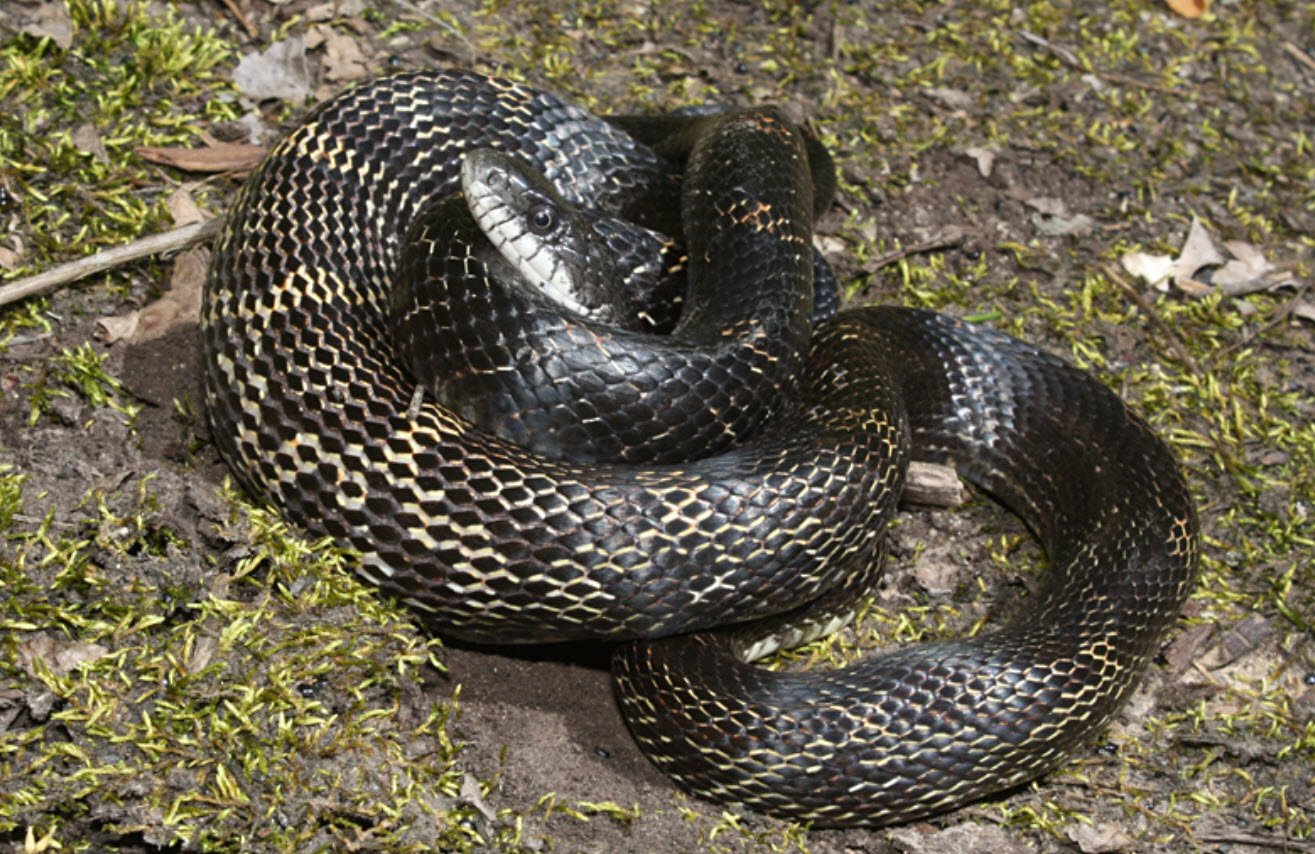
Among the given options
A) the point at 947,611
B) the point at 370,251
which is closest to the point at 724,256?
the point at 370,251

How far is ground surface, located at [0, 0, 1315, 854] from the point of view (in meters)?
5.01

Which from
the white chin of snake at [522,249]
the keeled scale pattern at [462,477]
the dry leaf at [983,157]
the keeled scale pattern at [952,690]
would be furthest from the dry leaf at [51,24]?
the dry leaf at [983,157]

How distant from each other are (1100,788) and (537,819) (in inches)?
103

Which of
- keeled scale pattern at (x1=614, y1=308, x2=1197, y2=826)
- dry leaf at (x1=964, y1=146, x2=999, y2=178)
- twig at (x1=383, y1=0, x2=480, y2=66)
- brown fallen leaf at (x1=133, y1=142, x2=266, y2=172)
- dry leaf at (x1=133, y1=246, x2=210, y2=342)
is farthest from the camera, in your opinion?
dry leaf at (x1=964, y1=146, x2=999, y2=178)

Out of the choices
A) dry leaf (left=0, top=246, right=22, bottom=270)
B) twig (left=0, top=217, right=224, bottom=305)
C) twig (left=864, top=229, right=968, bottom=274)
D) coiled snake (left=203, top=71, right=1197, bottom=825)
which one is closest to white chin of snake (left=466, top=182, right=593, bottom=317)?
coiled snake (left=203, top=71, right=1197, bottom=825)

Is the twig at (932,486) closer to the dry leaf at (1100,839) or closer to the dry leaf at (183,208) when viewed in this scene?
the dry leaf at (1100,839)

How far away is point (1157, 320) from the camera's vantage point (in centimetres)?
814

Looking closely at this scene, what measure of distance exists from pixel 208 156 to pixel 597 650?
3584 millimetres

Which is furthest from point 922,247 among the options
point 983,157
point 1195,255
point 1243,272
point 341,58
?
point 341,58

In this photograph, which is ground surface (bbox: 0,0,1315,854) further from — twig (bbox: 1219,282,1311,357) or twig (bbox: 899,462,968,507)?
twig (bbox: 899,462,968,507)

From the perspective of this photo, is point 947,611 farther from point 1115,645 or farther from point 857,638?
point 1115,645

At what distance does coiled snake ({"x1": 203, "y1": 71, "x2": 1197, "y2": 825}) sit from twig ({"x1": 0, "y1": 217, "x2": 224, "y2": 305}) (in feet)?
2.70

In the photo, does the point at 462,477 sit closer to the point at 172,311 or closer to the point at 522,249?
the point at 522,249

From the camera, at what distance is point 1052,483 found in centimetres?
691
